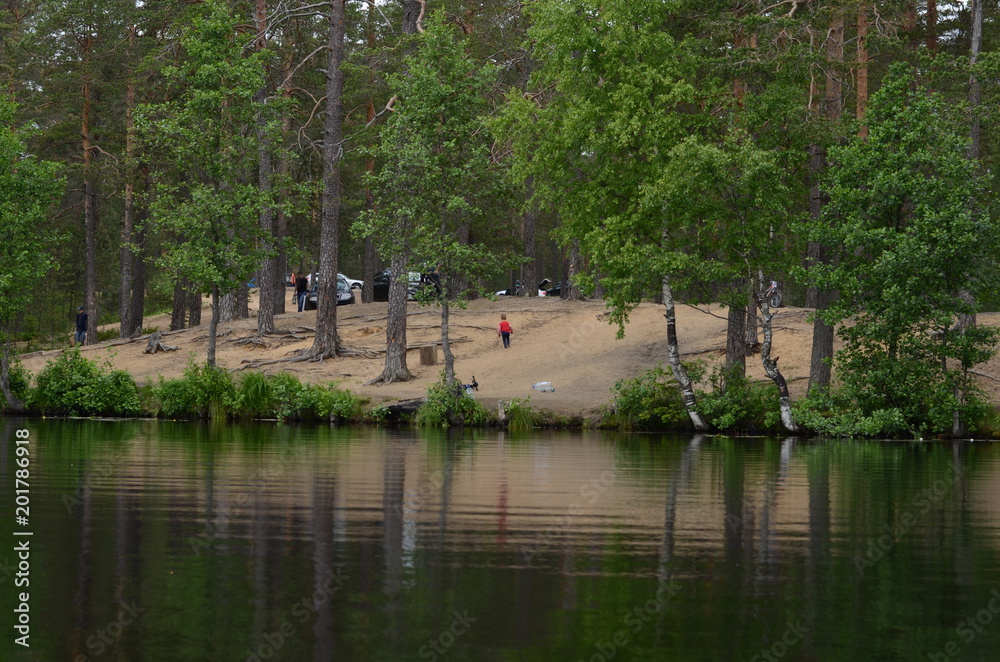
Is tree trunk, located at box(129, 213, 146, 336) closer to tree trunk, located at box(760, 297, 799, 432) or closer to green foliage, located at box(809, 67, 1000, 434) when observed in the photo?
tree trunk, located at box(760, 297, 799, 432)

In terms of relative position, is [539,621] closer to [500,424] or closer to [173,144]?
[500,424]

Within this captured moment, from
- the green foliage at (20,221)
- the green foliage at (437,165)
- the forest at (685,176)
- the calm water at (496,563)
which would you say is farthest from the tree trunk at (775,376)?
the green foliage at (20,221)

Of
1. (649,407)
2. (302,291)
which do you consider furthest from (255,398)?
(302,291)

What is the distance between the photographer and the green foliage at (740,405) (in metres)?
31.0

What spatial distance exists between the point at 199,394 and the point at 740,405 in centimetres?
1571

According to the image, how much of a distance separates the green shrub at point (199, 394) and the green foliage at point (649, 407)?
11.4m

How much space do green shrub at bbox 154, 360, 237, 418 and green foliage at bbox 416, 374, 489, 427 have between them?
5878 mm

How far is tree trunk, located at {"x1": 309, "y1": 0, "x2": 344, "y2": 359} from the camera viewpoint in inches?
1571

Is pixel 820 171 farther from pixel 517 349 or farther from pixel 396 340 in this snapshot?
pixel 517 349

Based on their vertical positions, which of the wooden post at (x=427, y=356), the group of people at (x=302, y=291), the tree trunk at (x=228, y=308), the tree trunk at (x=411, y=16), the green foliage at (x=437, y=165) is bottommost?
the wooden post at (x=427, y=356)

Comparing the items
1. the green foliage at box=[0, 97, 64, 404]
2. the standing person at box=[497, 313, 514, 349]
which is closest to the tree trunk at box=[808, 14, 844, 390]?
the standing person at box=[497, 313, 514, 349]

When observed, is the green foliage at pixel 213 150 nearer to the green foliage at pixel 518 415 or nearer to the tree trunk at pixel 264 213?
the tree trunk at pixel 264 213

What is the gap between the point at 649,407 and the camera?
32688mm

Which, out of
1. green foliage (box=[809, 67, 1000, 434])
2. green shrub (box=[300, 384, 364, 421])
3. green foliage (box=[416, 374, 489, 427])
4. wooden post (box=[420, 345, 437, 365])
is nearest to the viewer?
green foliage (box=[809, 67, 1000, 434])
